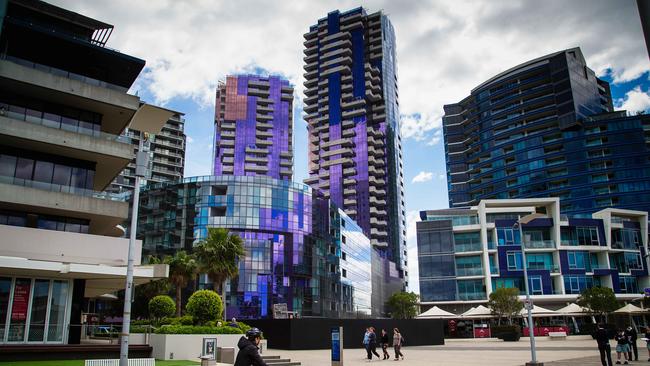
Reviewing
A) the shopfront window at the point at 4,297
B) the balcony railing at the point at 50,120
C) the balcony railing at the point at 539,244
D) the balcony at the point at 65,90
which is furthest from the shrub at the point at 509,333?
the shopfront window at the point at 4,297

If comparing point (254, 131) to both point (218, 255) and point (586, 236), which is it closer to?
point (586, 236)

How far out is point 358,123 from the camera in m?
150

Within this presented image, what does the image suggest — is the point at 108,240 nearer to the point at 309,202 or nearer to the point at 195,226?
the point at 195,226

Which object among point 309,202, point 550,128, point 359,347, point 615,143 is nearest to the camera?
point 359,347

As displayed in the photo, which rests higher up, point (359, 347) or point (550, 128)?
point (550, 128)

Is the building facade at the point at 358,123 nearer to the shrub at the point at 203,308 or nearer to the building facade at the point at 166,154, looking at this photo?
the building facade at the point at 166,154

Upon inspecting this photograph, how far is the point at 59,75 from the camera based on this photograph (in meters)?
32.5

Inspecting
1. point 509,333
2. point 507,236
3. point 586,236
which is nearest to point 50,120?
point 509,333

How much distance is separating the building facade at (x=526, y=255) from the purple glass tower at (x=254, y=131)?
262ft

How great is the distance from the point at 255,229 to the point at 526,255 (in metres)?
43.2

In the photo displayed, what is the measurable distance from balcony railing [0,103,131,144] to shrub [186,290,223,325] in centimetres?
1193

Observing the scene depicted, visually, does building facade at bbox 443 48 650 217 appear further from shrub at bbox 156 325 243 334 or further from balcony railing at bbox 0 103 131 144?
balcony railing at bbox 0 103 131 144

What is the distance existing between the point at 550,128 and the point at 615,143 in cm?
1537

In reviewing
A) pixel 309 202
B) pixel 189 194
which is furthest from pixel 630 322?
pixel 189 194
